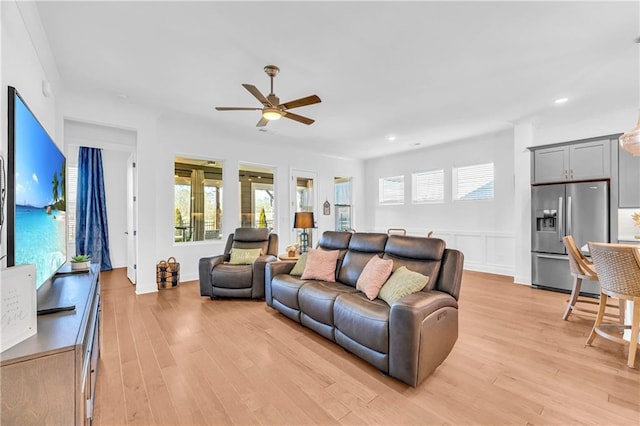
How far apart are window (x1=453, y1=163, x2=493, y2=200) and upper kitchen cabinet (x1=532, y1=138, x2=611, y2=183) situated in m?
1.04

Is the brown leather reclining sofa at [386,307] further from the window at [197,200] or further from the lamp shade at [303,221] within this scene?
the window at [197,200]

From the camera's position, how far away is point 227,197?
18.5 feet

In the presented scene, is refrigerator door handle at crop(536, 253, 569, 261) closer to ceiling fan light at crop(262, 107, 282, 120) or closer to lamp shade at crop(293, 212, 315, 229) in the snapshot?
lamp shade at crop(293, 212, 315, 229)

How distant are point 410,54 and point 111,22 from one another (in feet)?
8.69

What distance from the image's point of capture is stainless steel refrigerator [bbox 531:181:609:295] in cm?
418

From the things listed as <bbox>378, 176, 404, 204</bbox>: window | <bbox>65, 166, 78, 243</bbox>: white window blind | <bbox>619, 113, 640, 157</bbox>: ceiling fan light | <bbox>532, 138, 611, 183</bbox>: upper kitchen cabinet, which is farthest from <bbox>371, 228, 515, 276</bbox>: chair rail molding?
<bbox>65, 166, 78, 243</bbox>: white window blind

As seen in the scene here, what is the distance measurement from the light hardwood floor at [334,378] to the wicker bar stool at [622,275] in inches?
9.2

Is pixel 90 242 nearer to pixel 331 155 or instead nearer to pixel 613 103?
pixel 331 155

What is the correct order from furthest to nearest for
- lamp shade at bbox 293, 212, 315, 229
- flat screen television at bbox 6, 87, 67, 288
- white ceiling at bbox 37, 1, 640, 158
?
lamp shade at bbox 293, 212, 315, 229 < white ceiling at bbox 37, 1, 640, 158 < flat screen television at bbox 6, 87, 67, 288

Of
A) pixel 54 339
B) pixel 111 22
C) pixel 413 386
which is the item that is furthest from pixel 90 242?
pixel 413 386

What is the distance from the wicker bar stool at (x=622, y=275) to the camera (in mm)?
2343

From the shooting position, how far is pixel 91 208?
6105 millimetres

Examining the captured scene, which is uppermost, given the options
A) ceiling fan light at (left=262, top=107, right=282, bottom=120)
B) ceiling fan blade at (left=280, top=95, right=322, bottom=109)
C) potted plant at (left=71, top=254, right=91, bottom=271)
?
ceiling fan blade at (left=280, top=95, right=322, bottom=109)

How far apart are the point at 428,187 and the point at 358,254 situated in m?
4.39
